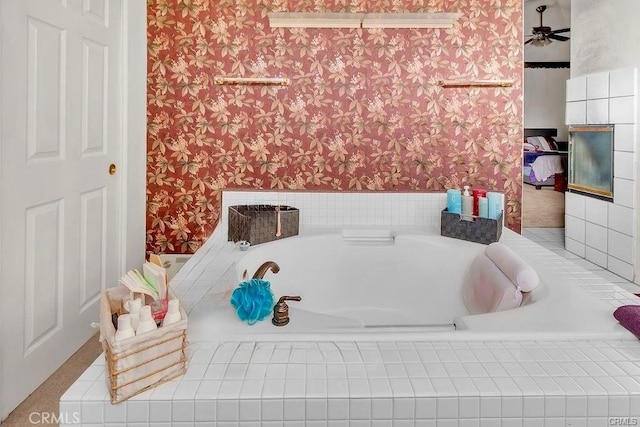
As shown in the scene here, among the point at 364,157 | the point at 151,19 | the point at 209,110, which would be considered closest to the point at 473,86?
the point at 364,157

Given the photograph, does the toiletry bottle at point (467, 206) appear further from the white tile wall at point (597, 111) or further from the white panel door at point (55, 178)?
the white tile wall at point (597, 111)

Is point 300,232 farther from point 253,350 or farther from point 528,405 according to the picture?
point 528,405

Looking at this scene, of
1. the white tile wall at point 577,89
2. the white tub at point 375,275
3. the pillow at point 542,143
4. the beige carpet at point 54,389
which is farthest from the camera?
the pillow at point 542,143

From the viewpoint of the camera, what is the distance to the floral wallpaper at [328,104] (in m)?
2.77

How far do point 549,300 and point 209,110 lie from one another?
210 cm

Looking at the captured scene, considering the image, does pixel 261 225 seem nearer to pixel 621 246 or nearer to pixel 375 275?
pixel 375 275

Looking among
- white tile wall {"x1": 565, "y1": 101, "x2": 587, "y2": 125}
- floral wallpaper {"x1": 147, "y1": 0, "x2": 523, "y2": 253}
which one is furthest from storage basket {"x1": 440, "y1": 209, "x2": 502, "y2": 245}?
white tile wall {"x1": 565, "y1": 101, "x2": 587, "y2": 125}

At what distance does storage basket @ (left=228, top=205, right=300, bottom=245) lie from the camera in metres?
2.27

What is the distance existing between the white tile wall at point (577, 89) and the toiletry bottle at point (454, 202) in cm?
227

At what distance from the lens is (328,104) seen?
9.20 feet

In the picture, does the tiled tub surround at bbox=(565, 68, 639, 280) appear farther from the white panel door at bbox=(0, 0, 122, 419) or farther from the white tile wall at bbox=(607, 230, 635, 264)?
the white panel door at bbox=(0, 0, 122, 419)

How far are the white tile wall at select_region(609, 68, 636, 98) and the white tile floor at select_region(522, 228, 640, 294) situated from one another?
1.33 metres

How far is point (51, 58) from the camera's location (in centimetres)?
199

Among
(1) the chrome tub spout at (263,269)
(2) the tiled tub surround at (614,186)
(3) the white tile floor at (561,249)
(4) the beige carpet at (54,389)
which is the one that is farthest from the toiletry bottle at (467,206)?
(4) the beige carpet at (54,389)
